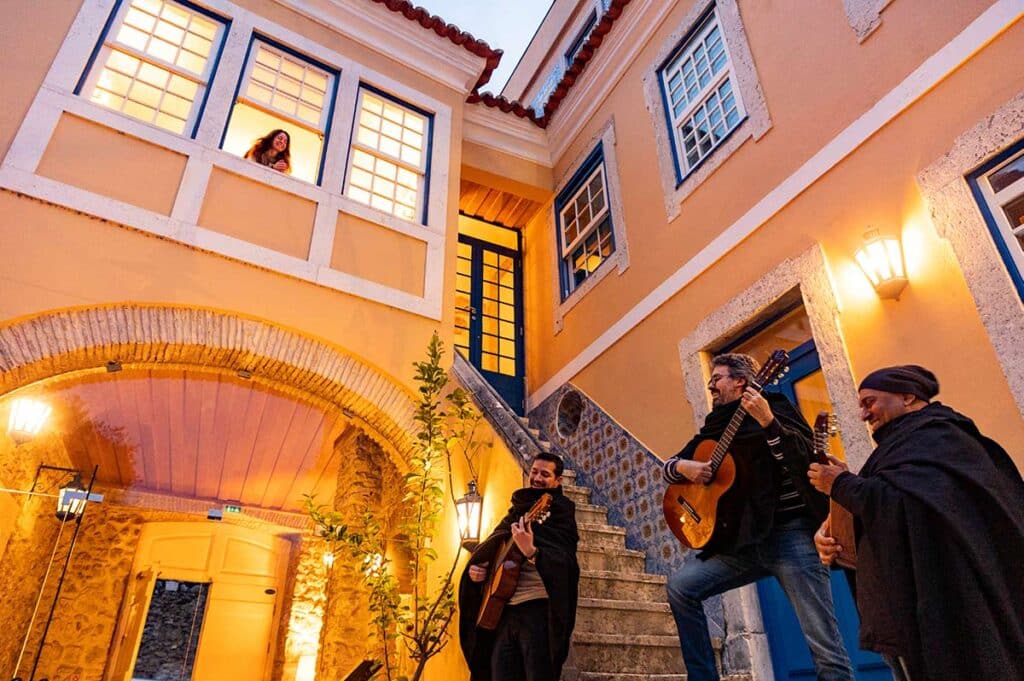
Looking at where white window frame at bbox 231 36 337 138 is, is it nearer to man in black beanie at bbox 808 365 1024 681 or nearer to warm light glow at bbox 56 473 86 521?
warm light glow at bbox 56 473 86 521

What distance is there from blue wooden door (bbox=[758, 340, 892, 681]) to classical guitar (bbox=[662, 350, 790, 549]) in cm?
122

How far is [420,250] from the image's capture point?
6.01 metres

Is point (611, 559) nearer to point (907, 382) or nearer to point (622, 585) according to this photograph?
point (622, 585)

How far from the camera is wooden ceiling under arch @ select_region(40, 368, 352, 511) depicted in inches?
262

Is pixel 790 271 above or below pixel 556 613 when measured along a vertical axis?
above

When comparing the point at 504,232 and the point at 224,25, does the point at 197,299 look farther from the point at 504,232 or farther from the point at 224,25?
the point at 504,232

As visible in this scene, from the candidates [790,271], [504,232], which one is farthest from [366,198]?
[790,271]

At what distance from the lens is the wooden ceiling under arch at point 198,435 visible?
21.8 ft

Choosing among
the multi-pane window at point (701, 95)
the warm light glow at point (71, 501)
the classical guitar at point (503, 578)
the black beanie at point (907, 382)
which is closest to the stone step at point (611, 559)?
the classical guitar at point (503, 578)

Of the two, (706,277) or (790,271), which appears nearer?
(790,271)

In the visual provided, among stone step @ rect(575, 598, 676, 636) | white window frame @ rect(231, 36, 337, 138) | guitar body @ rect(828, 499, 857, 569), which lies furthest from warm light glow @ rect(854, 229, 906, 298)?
white window frame @ rect(231, 36, 337, 138)

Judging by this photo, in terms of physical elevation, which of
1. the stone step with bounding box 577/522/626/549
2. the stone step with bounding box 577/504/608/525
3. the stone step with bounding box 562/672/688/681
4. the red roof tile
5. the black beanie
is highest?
the red roof tile

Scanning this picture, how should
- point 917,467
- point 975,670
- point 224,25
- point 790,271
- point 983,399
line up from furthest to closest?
point 224,25 → point 790,271 → point 983,399 → point 917,467 → point 975,670

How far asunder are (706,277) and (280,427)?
5.33m
